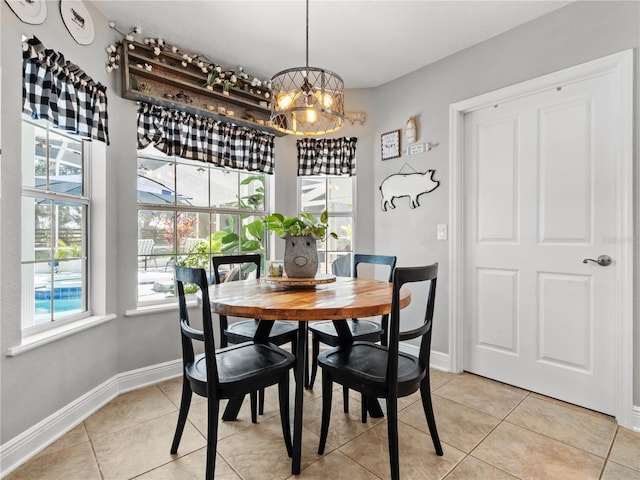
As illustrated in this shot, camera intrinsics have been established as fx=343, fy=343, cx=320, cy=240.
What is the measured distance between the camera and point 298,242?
196 cm

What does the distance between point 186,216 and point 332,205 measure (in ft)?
4.61

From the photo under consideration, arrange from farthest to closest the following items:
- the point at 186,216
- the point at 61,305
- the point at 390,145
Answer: the point at 390,145 < the point at 186,216 < the point at 61,305

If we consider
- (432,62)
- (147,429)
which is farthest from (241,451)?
(432,62)

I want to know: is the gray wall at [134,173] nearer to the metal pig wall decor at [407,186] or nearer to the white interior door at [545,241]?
the metal pig wall decor at [407,186]

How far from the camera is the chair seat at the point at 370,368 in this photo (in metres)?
1.49

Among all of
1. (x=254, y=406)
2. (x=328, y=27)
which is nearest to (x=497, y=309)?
(x=254, y=406)

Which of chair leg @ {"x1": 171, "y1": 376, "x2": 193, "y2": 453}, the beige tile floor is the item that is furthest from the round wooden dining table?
Result: chair leg @ {"x1": 171, "y1": 376, "x2": 193, "y2": 453}

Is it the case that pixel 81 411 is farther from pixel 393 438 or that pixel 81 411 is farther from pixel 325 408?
pixel 393 438

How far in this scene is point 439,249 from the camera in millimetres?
2863

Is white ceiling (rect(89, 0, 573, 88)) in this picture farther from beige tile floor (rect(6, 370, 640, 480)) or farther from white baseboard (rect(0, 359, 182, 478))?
beige tile floor (rect(6, 370, 640, 480))

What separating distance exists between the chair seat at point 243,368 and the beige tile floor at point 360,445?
1.49ft

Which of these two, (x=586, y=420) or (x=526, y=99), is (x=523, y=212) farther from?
(x=586, y=420)

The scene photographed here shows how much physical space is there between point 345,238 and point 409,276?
2081 mm

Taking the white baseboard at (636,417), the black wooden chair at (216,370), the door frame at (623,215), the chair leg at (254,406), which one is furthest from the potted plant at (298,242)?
the white baseboard at (636,417)
